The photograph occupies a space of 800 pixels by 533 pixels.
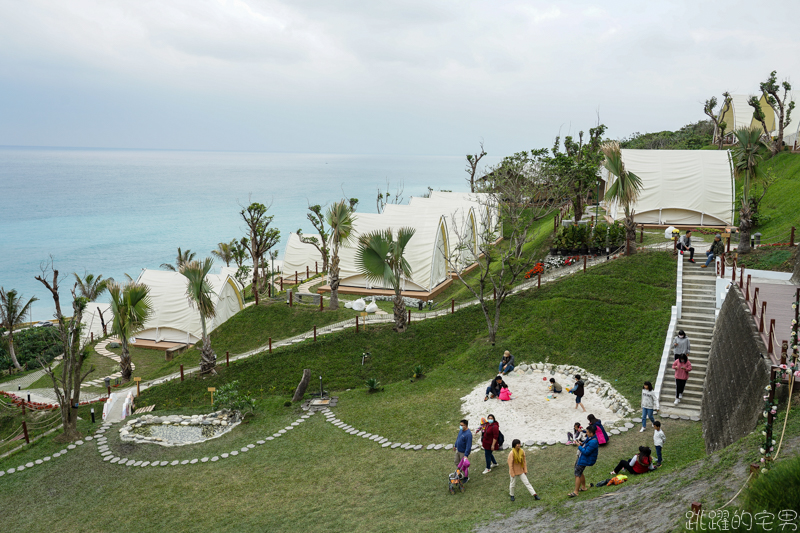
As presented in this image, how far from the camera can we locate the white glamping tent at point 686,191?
33.4 metres

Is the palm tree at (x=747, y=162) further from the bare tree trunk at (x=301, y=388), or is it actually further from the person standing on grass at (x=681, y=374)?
the bare tree trunk at (x=301, y=388)

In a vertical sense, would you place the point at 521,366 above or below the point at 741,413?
below

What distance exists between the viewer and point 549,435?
15031 mm

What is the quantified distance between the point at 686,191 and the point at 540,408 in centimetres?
2349

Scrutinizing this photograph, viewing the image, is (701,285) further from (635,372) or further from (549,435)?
(549,435)

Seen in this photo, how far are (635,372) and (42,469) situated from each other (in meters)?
19.3

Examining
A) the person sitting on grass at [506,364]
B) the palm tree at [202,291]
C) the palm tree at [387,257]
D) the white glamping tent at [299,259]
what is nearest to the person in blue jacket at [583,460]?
the person sitting on grass at [506,364]

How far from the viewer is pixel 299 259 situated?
148 feet

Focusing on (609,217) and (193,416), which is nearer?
(193,416)

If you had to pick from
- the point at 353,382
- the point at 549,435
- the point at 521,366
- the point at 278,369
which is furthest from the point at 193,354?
the point at 549,435

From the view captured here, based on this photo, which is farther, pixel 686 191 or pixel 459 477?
pixel 686 191

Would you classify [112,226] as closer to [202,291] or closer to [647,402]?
[202,291]

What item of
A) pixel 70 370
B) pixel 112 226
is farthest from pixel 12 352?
pixel 112 226

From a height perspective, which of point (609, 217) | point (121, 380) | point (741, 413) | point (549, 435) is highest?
point (609, 217)
